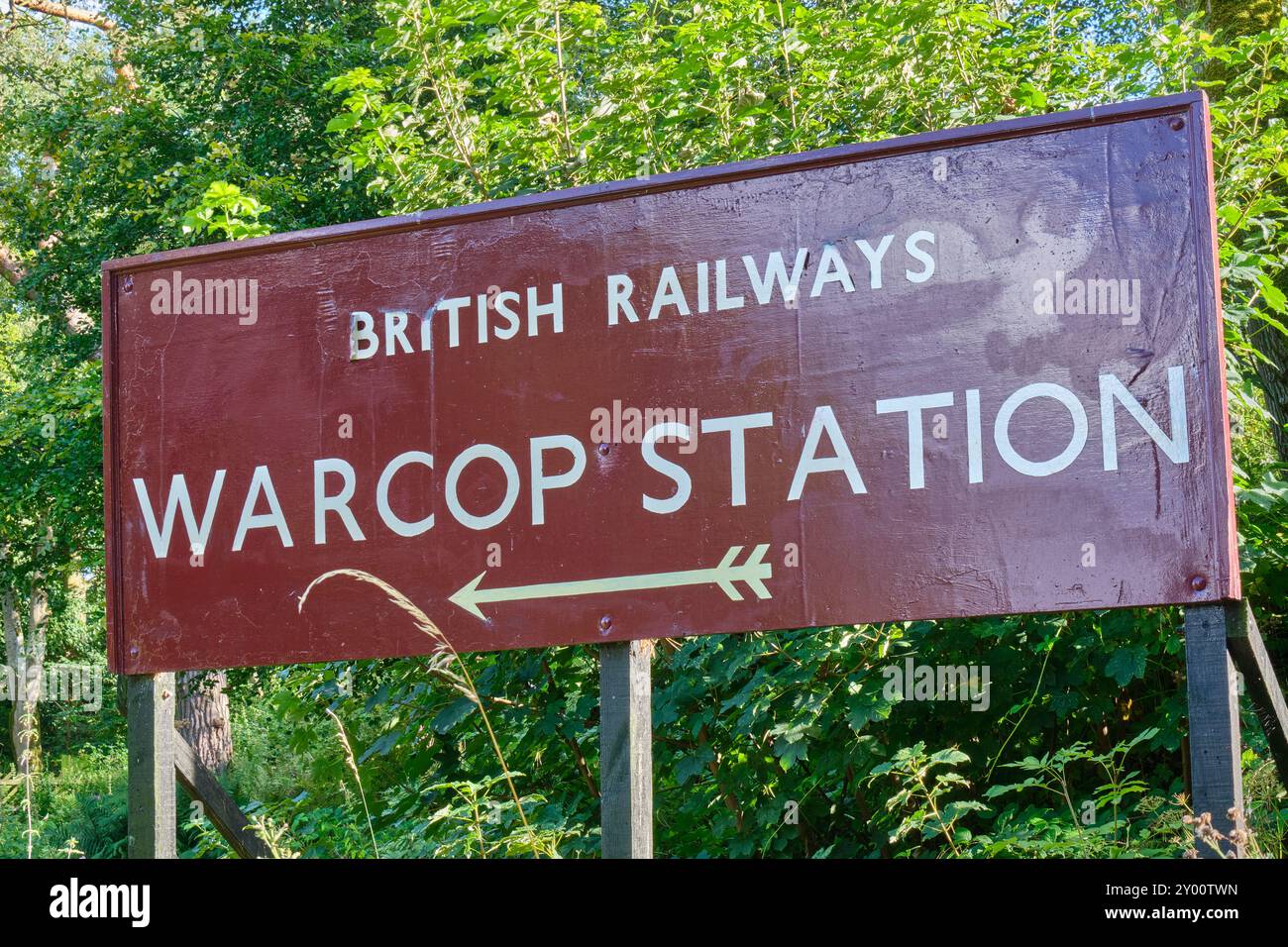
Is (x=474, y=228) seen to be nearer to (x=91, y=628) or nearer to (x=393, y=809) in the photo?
(x=393, y=809)

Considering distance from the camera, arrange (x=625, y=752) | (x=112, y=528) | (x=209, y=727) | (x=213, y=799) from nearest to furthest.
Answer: (x=625, y=752)
(x=112, y=528)
(x=213, y=799)
(x=209, y=727)

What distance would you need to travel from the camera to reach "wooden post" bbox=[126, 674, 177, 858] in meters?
3.58

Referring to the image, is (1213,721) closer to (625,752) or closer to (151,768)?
(625,752)

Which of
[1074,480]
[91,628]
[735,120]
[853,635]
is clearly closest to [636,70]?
[735,120]

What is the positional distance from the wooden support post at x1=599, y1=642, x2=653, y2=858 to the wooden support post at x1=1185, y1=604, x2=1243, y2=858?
119 centimetres

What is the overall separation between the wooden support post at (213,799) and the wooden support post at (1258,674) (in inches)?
107

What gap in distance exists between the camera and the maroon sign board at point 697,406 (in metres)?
2.86

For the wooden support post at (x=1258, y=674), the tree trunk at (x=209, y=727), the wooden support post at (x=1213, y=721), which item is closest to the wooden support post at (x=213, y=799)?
the wooden support post at (x=1213, y=721)

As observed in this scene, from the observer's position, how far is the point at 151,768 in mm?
3592

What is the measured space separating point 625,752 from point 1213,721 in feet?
4.20

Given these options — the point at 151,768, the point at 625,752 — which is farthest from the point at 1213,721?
the point at 151,768

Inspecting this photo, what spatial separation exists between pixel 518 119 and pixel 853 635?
316 cm

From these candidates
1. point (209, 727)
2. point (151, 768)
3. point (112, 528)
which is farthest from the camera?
point (209, 727)

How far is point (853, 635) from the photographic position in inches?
190
